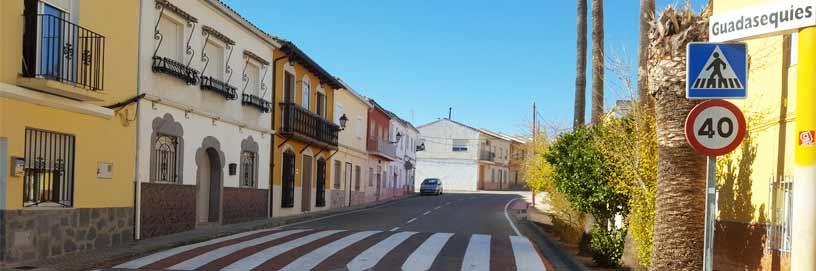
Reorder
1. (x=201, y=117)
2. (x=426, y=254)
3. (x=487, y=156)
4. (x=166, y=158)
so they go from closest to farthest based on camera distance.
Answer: (x=426, y=254)
(x=166, y=158)
(x=201, y=117)
(x=487, y=156)

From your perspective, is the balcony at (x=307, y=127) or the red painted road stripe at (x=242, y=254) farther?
the balcony at (x=307, y=127)

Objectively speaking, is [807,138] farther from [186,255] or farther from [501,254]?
[186,255]

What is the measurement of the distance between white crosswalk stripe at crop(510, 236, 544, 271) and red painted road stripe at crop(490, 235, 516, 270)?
114mm

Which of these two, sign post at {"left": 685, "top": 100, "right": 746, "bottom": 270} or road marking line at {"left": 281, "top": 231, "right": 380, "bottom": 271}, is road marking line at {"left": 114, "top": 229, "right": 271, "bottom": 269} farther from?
sign post at {"left": 685, "top": 100, "right": 746, "bottom": 270}

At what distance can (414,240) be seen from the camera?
51.5 ft

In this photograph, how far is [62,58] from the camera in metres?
11.5

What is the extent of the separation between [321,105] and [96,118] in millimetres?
18169

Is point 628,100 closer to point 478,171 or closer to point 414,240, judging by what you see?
point 414,240

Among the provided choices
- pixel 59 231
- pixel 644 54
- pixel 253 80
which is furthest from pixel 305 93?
pixel 644 54

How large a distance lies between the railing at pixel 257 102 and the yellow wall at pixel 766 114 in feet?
50.5

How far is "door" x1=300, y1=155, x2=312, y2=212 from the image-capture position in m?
28.2

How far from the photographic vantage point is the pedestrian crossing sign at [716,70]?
6.13 m

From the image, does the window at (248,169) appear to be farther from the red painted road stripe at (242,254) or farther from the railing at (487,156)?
the railing at (487,156)

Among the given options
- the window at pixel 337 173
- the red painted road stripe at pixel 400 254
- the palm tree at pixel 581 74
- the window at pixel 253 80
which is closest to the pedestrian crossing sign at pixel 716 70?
the red painted road stripe at pixel 400 254
